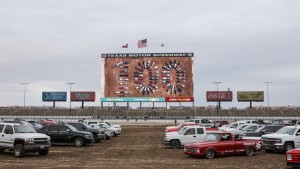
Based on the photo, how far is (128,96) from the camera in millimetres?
87875

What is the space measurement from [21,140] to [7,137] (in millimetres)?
1100

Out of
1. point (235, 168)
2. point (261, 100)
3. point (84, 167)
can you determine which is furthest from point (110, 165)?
point (261, 100)

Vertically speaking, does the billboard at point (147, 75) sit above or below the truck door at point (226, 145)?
above

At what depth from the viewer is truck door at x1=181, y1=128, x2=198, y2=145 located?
25.5 meters

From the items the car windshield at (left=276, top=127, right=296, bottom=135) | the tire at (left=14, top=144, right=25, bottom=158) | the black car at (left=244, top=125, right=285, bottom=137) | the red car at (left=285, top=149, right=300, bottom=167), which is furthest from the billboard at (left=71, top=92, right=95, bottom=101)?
the red car at (left=285, top=149, right=300, bottom=167)

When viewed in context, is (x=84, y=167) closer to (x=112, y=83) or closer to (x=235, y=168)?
(x=235, y=168)

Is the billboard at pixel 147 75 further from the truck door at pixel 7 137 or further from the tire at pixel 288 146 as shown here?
the truck door at pixel 7 137

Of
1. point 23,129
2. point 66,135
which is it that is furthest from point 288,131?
point 23,129

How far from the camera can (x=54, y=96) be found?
384ft

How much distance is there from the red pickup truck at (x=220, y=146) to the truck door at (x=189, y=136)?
4.84m

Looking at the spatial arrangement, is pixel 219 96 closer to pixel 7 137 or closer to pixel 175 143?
pixel 175 143

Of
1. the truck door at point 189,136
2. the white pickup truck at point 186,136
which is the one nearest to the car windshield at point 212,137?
the white pickup truck at point 186,136

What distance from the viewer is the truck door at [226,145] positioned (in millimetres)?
19797

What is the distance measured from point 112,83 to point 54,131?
61.1 meters
